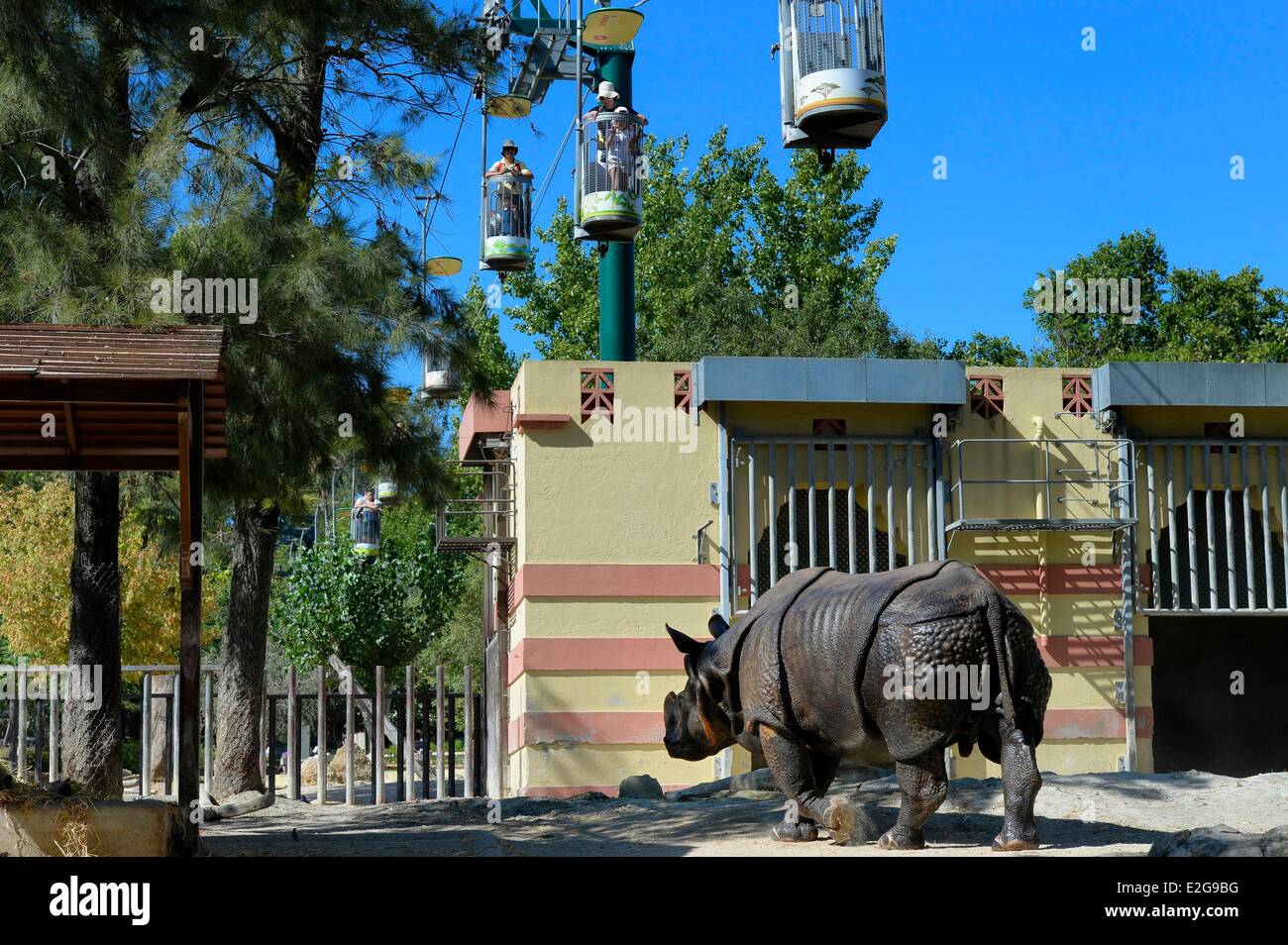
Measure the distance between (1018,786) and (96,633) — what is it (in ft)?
26.5

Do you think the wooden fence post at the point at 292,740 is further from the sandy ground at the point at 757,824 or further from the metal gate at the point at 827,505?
the metal gate at the point at 827,505

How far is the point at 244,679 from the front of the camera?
17.9 m

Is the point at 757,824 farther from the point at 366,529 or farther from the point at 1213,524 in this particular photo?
the point at 366,529

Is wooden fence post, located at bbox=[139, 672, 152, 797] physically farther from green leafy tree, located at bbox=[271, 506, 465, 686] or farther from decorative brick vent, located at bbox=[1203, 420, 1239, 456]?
green leafy tree, located at bbox=[271, 506, 465, 686]

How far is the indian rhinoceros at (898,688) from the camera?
29.3 feet

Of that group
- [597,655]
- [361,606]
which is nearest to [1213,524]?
[597,655]

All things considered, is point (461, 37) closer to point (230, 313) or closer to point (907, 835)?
point (230, 313)

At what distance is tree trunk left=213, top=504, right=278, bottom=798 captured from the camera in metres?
17.9

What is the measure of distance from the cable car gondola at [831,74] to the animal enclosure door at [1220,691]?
512 inches

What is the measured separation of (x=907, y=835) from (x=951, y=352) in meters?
34.5

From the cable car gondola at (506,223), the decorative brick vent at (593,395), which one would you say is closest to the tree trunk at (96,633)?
the decorative brick vent at (593,395)

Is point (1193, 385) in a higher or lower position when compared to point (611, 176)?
lower
